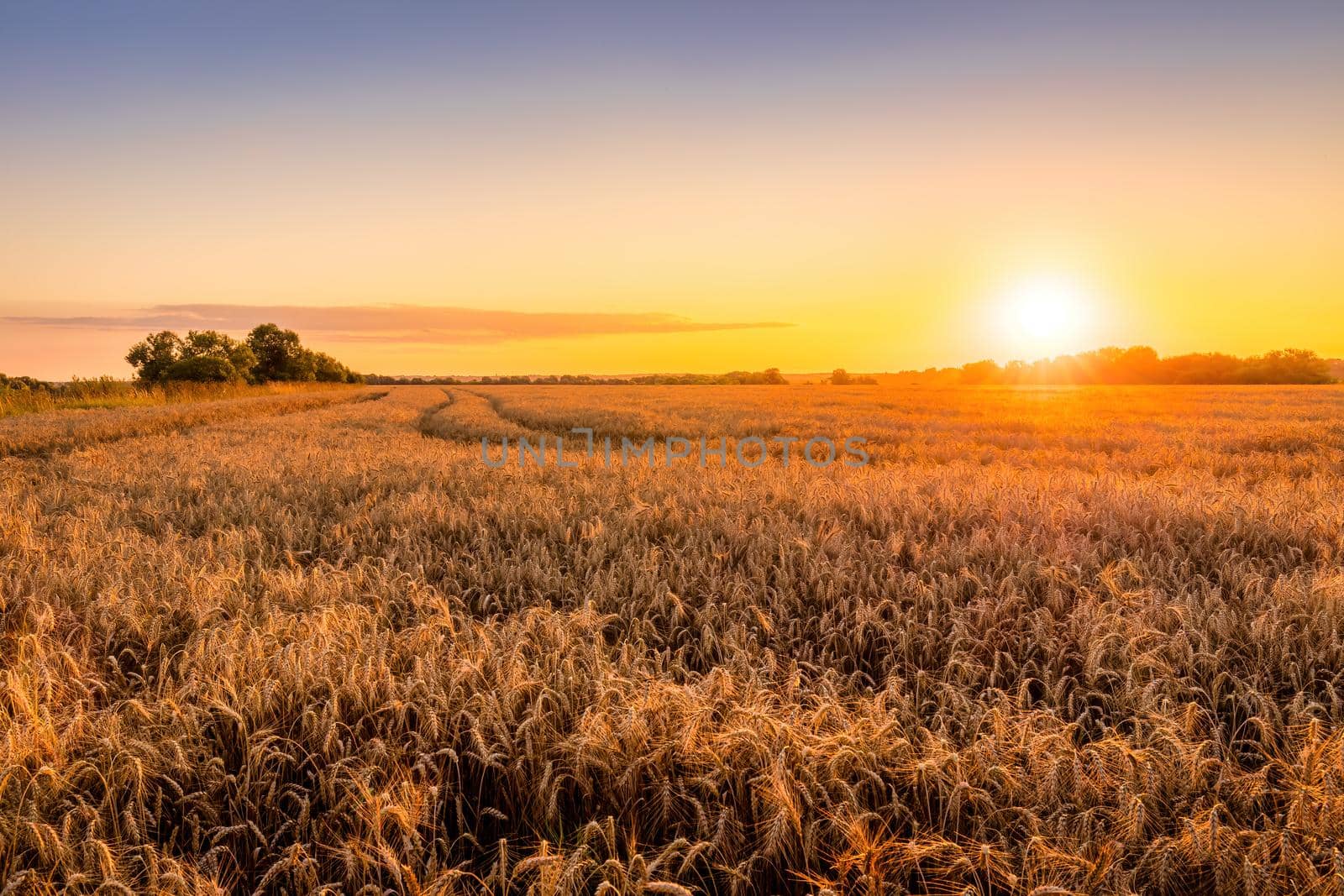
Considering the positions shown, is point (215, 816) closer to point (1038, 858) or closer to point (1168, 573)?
point (1038, 858)

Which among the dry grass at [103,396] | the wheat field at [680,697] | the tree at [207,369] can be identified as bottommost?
the wheat field at [680,697]

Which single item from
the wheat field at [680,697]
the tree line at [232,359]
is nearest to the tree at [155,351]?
the tree line at [232,359]

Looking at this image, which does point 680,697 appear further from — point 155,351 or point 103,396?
point 155,351

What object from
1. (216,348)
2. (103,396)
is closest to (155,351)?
(216,348)

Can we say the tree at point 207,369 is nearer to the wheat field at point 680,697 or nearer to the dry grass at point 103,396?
the dry grass at point 103,396

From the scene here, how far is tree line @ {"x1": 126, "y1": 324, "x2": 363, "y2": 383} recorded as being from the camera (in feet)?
174

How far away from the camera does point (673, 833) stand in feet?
5.17

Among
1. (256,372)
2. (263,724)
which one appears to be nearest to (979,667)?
(263,724)

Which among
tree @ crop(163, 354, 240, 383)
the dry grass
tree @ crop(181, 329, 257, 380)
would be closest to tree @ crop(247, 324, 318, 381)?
tree @ crop(181, 329, 257, 380)

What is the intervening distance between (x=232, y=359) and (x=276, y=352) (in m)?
17.2

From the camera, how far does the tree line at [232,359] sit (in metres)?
53.0

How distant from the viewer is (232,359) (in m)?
63.3

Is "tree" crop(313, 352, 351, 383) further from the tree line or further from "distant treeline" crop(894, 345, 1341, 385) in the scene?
"distant treeline" crop(894, 345, 1341, 385)

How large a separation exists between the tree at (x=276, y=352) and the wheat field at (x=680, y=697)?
87294mm
